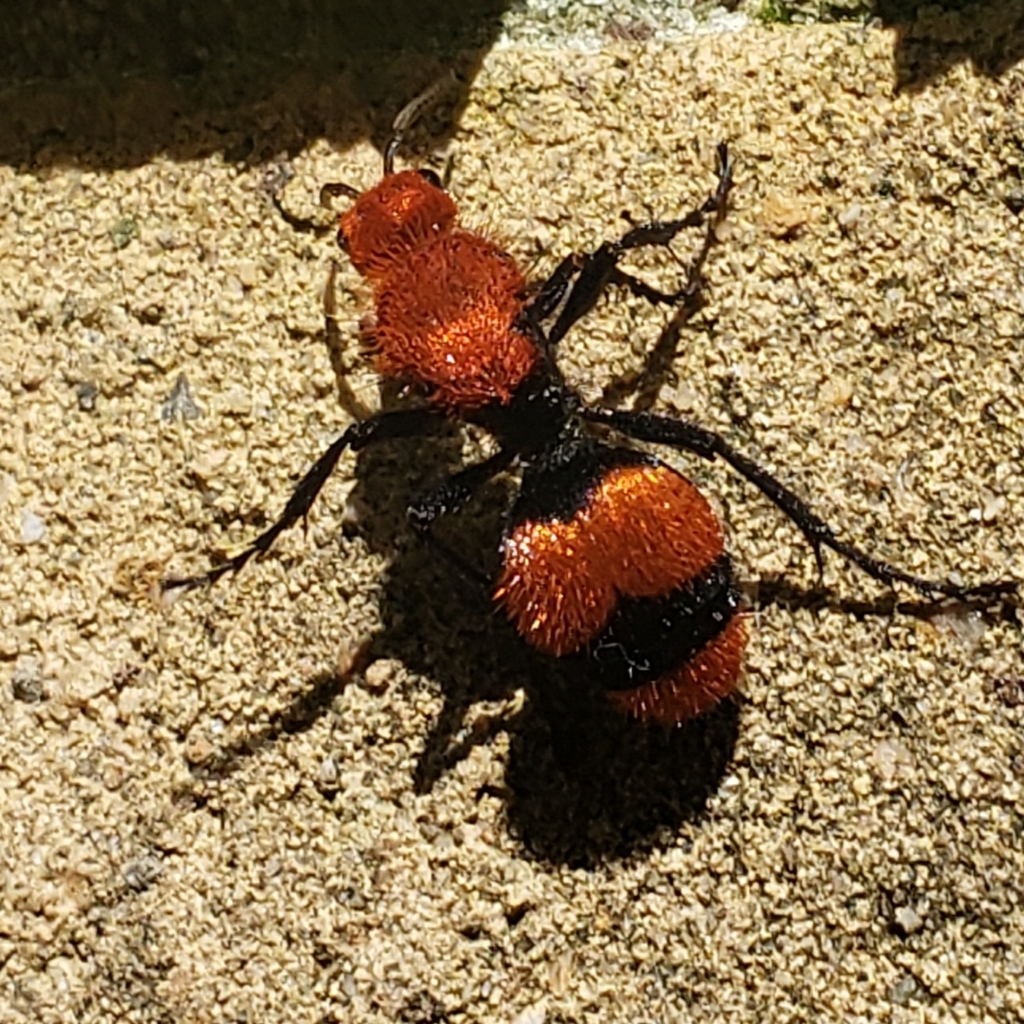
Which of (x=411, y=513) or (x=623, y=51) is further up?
(x=623, y=51)

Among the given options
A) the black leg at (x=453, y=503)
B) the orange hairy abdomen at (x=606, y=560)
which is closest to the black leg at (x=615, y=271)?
the black leg at (x=453, y=503)

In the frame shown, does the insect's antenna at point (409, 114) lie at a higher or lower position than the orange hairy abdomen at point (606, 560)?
higher

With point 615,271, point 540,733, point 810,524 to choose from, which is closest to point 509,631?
point 540,733

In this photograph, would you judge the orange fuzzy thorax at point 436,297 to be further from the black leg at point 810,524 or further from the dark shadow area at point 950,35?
the dark shadow area at point 950,35

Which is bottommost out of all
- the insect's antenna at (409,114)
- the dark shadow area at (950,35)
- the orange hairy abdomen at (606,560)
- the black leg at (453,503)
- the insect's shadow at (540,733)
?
the insect's shadow at (540,733)

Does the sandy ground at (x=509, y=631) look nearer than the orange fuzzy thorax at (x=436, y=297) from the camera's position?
Yes

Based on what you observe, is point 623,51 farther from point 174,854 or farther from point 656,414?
point 174,854

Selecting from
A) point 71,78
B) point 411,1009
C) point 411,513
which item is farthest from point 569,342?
point 411,1009

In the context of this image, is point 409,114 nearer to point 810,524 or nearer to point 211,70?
point 211,70
